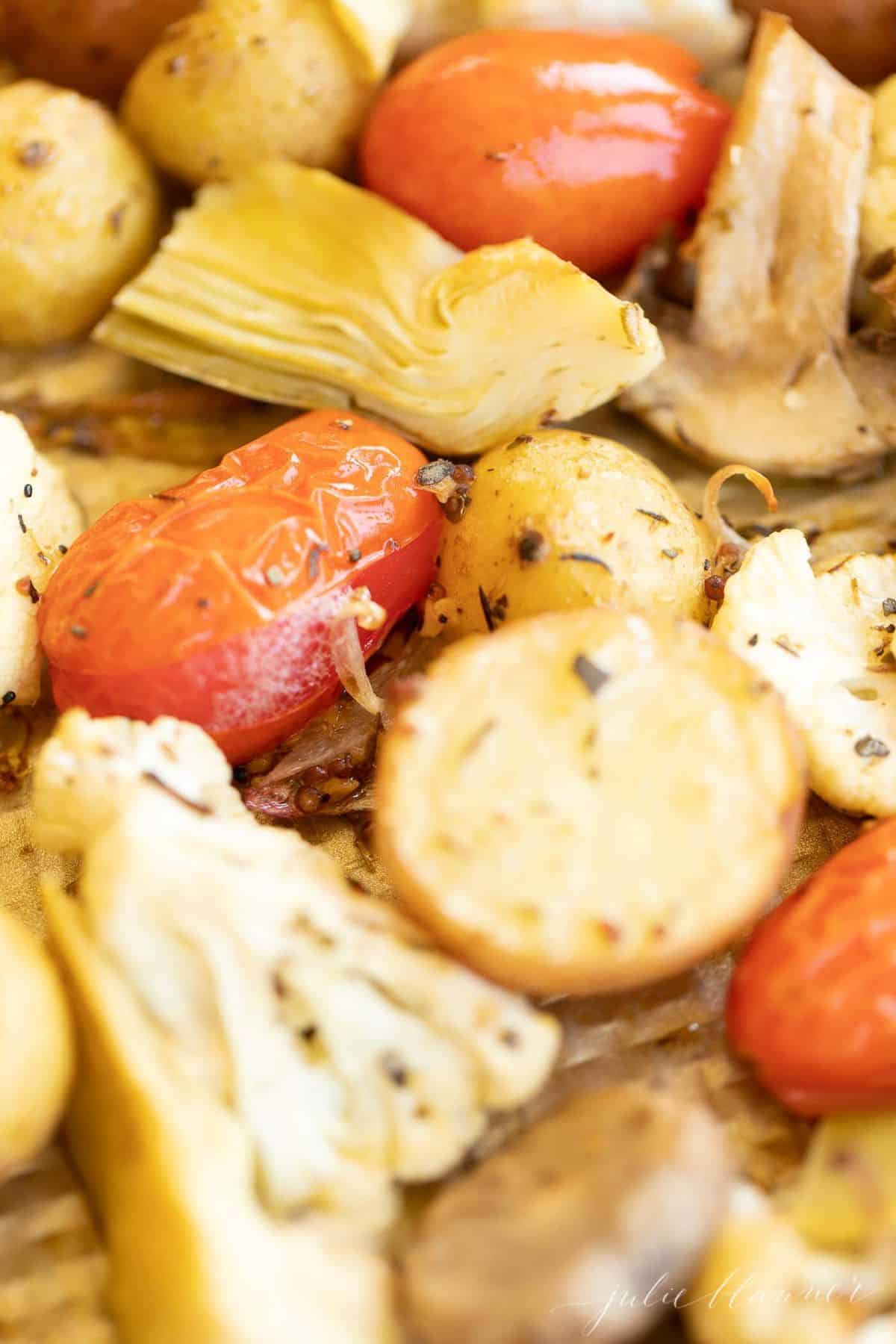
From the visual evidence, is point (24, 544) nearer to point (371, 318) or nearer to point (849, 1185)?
point (371, 318)

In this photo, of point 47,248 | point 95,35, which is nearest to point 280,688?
point 47,248

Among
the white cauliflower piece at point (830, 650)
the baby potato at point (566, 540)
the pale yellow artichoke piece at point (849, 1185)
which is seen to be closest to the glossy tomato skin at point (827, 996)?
the pale yellow artichoke piece at point (849, 1185)

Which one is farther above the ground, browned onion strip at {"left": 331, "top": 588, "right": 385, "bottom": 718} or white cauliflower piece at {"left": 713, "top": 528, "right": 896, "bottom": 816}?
browned onion strip at {"left": 331, "top": 588, "right": 385, "bottom": 718}

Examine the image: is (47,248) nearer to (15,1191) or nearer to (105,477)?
(105,477)

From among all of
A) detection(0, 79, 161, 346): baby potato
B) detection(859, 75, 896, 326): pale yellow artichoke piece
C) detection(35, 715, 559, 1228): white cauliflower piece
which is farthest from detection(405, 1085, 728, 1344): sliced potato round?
detection(0, 79, 161, 346): baby potato

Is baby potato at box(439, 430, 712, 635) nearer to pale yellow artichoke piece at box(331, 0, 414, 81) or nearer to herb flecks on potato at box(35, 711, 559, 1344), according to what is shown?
herb flecks on potato at box(35, 711, 559, 1344)

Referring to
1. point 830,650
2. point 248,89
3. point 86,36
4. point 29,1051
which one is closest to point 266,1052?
point 29,1051
